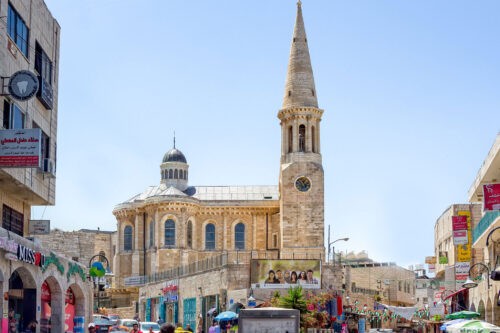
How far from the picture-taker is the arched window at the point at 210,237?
75438 millimetres

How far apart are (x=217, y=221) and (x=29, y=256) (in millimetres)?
51672

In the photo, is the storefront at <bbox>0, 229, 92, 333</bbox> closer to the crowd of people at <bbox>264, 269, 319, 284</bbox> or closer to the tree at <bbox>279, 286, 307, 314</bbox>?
the tree at <bbox>279, 286, 307, 314</bbox>

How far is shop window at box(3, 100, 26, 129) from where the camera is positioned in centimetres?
2591

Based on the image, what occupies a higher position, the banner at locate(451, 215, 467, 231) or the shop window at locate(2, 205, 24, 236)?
the banner at locate(451, 215, 467, 231)

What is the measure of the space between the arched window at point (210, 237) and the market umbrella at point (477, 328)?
170ft

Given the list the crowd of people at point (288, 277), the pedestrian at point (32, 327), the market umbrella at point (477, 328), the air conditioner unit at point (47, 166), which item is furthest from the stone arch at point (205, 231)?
the market umbrella at point (477, 328)

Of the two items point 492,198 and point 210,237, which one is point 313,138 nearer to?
point 210,237

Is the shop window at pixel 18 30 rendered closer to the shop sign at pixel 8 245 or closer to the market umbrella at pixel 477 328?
the shop sign at pixel 8 245

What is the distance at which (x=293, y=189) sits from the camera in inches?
2719

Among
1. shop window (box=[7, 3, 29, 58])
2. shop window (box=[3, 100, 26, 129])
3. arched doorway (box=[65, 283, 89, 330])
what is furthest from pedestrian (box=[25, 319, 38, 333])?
shop window (box=[7, 3, 29, 58])

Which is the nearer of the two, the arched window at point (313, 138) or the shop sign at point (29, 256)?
the shop sign at point (29, 256)

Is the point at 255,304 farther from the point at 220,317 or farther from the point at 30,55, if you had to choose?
the point at 30,55

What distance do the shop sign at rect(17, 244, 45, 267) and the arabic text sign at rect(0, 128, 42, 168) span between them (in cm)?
219

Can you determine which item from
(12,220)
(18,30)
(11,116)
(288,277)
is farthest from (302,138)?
(11,116)
